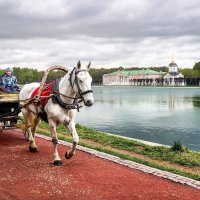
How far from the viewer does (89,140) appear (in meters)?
11.8

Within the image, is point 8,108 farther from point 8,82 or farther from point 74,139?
point 74,139

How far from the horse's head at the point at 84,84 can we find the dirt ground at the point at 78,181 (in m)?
1.52

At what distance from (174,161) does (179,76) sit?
155 m

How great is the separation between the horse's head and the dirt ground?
1521 mm

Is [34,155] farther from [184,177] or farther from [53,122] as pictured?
[184,177]

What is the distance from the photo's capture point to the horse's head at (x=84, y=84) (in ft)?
23.5

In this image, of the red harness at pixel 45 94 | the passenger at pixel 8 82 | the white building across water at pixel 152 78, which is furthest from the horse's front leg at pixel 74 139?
the white building across water at pixel 152 78

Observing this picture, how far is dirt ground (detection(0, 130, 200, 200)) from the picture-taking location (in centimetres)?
595

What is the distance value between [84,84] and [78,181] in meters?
1.98

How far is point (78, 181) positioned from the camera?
21.9 feet

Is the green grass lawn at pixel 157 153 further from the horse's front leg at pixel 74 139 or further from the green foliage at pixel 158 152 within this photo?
the horse's front leg at pixel 74 139

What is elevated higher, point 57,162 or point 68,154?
point 68,154

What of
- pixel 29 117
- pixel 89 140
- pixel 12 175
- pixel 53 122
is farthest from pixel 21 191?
pixel 89 140

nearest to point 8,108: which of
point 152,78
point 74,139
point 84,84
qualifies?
point 74,139
